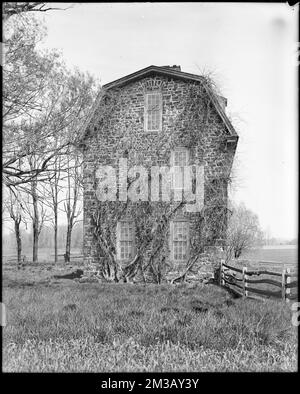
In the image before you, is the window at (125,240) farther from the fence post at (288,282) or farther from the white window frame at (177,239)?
the fence post at (288,282)

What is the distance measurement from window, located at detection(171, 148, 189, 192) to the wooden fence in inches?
28.9

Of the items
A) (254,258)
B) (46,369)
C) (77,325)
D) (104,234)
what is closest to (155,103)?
(104,234)

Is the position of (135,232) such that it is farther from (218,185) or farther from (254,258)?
(254,258)

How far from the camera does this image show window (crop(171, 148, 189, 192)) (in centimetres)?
279

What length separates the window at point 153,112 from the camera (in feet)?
9.43

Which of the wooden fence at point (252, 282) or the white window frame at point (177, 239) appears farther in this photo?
the white window frame at point (177, 239)

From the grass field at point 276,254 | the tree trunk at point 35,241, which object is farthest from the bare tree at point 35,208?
the grass field at point 276,254

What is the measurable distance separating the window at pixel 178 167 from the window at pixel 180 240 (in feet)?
1.26

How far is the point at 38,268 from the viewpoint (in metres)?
2.61

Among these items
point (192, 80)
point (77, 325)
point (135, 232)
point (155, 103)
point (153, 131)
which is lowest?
point (77, 325)

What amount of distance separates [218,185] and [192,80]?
3.17 ft

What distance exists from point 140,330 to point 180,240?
2.86 feet

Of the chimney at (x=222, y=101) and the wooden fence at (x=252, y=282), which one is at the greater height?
the chimney at (x=222, y=101)

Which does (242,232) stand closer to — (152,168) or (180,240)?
(180,240)
